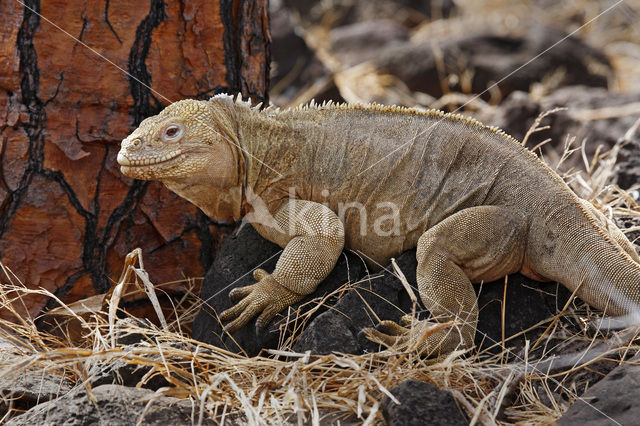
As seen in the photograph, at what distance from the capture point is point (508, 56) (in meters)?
11.3

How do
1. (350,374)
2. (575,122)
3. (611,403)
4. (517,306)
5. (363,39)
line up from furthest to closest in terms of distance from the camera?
(363,39), (575,122), (517,306), (350,374), (611,403)

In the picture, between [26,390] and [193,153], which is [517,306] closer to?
[193,153]

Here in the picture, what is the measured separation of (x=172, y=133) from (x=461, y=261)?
73.7 inches

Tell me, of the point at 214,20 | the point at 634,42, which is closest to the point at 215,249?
the point at 214,20

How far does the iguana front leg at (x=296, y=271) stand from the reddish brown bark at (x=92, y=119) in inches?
42.8

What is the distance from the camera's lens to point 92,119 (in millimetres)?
4477

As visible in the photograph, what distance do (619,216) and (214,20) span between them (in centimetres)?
338

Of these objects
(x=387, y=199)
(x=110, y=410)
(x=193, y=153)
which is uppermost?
(x=193, y=153)

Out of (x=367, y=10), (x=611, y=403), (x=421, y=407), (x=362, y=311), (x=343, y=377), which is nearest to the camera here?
(x=421, y=407)

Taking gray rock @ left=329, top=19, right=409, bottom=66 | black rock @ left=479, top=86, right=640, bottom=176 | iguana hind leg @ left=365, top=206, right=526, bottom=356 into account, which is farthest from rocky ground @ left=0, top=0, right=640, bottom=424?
gray rock @ left=329, top=19, right=409, bottom=66

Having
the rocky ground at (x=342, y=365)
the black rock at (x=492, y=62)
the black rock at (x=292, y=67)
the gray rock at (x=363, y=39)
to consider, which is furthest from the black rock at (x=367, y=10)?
the rocky ground at (x=342, y=365)

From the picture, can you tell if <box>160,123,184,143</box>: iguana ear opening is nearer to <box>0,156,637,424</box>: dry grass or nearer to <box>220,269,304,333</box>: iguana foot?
<box>0,156,637,424</box>: dry grass

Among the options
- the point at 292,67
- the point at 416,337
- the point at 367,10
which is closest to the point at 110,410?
the point at 416,337

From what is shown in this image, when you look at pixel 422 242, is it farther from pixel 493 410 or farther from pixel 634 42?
pixel 634 42
